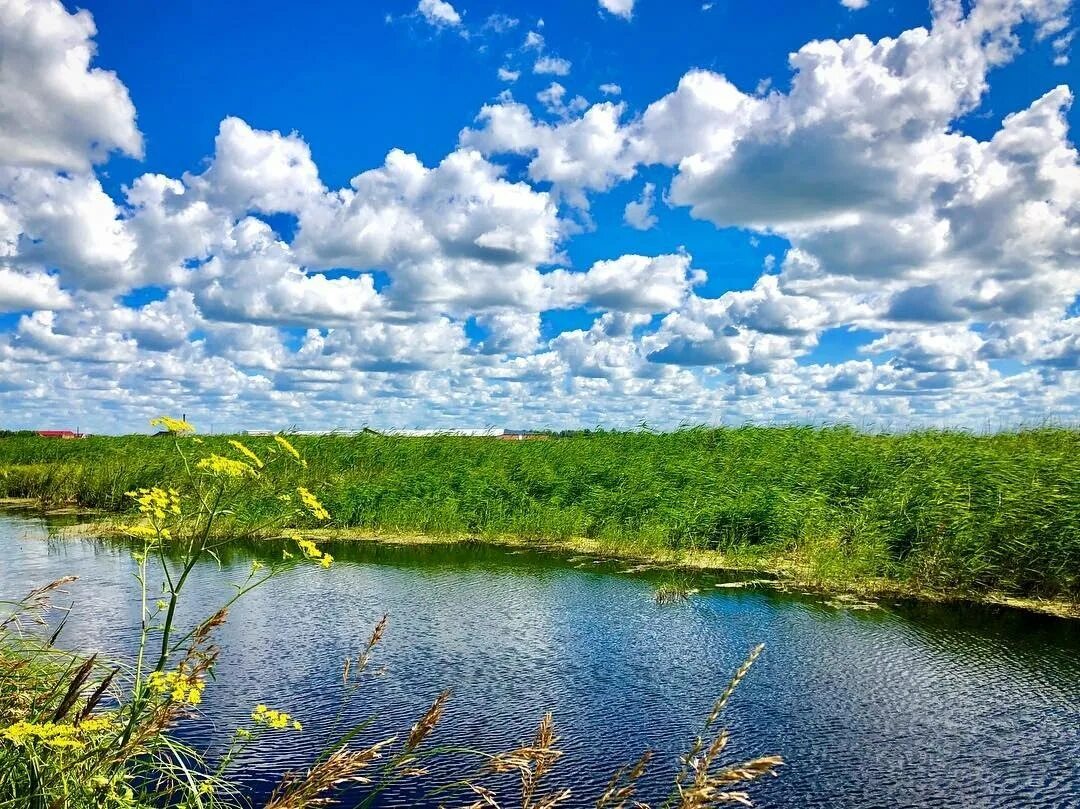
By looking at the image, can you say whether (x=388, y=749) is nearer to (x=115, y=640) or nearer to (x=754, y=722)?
(x=754, y=722)

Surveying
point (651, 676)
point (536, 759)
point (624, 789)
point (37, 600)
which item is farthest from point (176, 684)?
point (651, 676)

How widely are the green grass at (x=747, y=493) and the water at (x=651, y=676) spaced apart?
1410mm

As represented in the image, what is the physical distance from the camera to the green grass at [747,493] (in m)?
11.4

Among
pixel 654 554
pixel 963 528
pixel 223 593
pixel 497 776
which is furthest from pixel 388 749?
pixel 963 528

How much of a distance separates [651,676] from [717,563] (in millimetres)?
5733

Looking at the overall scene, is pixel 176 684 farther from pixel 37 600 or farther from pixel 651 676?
pixel 651 676

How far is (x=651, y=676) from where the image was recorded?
7477mm

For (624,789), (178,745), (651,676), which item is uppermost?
(624,789)

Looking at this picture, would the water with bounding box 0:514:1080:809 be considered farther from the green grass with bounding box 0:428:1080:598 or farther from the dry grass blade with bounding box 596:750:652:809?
the dry grass blade with bounding box 596:750:652:809

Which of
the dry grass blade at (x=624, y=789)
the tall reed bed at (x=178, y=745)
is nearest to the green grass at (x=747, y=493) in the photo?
the tall reed bed at (x=178, y=745)

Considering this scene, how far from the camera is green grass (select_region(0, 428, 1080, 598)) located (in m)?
11.4

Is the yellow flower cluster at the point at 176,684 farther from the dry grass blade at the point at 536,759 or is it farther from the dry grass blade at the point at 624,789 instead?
the dry grass blade at the point at 624,789

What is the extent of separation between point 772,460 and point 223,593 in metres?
10.2

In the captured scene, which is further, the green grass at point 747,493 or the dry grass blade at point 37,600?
the green grass at point 747,493
